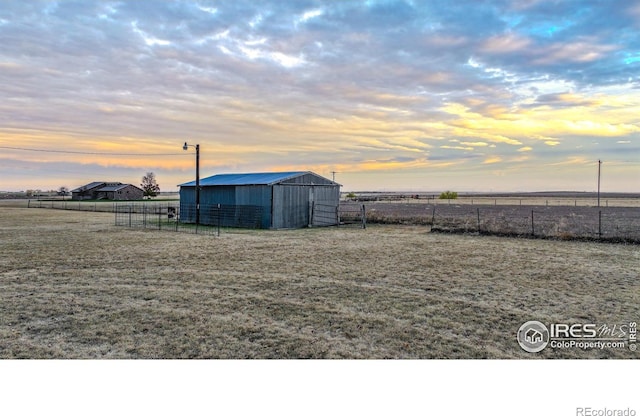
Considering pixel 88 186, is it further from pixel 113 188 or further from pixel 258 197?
pixel 258 197

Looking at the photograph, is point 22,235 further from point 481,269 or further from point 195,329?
point 481,269

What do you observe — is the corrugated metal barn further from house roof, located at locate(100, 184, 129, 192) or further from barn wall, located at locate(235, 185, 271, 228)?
house roof, located at locate(100, 184, 129, 192)

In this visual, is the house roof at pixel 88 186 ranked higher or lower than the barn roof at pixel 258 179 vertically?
higher

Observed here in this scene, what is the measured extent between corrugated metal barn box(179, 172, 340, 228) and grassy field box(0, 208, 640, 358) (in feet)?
29.4

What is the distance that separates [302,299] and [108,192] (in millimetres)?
87698

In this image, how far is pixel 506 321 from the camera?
257 inches

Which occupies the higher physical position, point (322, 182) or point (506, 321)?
point (322, 182)

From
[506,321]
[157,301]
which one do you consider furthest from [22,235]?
[506,321]

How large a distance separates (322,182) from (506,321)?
66.4 feet
